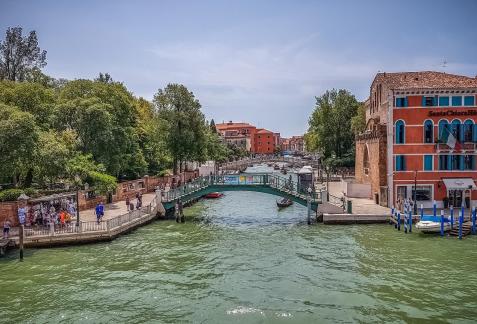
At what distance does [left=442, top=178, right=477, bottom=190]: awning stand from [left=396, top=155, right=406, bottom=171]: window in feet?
9.73

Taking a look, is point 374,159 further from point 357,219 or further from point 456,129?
point 357,219

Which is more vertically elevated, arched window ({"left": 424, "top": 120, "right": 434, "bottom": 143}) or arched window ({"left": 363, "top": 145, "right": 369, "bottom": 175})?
arched window ({"left": 424, "top": 120, "right": 434, "bottom": 143})

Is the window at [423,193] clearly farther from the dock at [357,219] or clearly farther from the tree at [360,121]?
the tree at [360,121]

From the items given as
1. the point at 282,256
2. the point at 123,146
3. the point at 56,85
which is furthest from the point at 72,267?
the point at 56,85

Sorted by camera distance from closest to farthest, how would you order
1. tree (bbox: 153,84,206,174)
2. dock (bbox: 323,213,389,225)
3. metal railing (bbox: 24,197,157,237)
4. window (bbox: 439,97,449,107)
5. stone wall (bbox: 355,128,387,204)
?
metal railing (bbox: 24,197,157,237) < dock (bbox: 323,213,389,225) < window (bbox: 439,97,449,107) < stone wall (bbox: 355,128,387,204) < tree (bbox: 153,84,206,174)

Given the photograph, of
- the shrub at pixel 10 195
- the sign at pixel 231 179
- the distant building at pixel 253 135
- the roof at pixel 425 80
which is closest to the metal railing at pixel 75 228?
the shrub at pixel 10 195

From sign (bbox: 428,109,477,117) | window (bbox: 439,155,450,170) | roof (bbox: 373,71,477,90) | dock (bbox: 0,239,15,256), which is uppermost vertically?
roof (bbox: 373,71,477,90)

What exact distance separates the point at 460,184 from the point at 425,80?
8094 mm

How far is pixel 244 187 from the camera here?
32625 mm

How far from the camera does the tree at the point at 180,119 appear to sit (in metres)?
46.8

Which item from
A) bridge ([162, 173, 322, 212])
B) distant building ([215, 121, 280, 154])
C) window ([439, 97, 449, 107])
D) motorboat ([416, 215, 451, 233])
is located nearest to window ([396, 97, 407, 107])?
window ([439, 97, 449, 107])

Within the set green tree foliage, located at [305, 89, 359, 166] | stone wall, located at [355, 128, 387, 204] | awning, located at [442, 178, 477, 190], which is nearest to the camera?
awning, located at [442, 178, 477, 190]

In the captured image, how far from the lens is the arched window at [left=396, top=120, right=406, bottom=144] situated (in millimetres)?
31828

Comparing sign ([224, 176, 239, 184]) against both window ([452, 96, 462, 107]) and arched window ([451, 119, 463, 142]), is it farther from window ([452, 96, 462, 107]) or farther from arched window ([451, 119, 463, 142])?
window ([452, 96, 462, 107])
